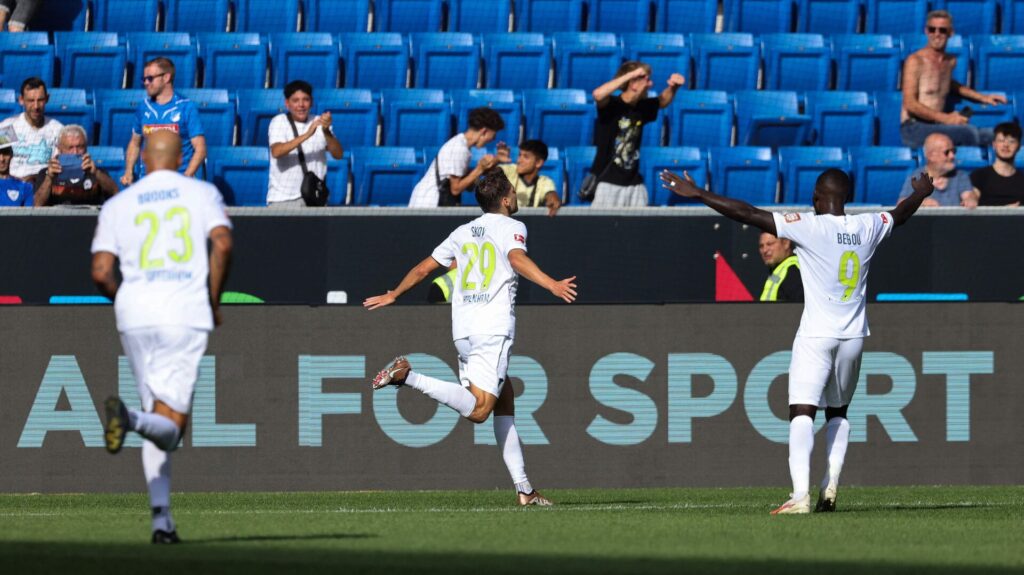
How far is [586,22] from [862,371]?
6887 mm

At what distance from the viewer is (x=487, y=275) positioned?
416 inches

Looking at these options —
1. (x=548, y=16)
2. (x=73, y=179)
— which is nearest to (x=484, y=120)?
(x=73, y=179)

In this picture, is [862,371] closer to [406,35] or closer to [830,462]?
[830,462]

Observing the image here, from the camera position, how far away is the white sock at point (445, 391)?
10.5 meters

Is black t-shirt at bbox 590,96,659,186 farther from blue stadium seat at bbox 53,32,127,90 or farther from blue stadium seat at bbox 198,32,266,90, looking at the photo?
blue stadium seat at bbox 53,32,127,90

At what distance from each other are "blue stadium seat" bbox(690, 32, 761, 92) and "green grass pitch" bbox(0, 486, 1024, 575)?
7237 mm

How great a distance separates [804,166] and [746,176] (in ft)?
1.88

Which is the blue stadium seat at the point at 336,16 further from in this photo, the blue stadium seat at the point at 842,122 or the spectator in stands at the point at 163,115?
the blue stadium seat at the point at 842,122

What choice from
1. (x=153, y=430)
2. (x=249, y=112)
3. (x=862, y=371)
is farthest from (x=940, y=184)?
(x=153, y=430)

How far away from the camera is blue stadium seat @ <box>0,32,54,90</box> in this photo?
17.0 m

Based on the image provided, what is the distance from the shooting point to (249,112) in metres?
16.5

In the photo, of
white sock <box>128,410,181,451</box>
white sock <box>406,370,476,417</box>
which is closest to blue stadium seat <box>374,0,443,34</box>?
white sock <box>406,370,476,417</box>

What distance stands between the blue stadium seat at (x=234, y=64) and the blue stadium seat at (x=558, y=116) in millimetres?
2745

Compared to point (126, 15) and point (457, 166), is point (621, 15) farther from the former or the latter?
point (126, 15)
